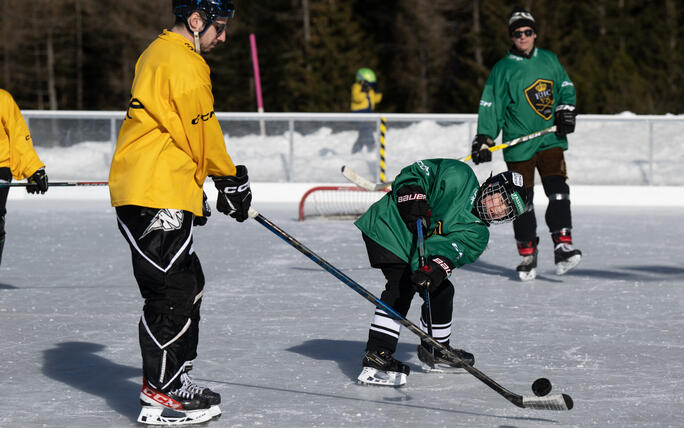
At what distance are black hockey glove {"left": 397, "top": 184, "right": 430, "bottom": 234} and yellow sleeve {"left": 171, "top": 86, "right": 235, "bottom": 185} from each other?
687mm

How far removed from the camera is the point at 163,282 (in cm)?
312

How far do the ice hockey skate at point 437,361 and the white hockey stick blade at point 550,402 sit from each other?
60cm

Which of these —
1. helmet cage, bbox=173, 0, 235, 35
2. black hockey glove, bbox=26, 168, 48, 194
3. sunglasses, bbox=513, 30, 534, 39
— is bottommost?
black hockey glove, bbox=26, 168, 48, 194

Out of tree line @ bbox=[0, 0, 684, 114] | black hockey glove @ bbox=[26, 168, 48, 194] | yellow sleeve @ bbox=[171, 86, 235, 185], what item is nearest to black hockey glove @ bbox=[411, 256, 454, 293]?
yellow sleeve @ bbox=[171, 86, 235, 185]

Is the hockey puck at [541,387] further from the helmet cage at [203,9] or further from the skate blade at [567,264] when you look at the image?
the skate blade at [567,264]

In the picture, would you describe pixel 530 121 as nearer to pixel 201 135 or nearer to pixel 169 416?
pixel 201 135

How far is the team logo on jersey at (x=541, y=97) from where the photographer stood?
20.0 feet

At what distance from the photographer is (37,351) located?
420 centimetres

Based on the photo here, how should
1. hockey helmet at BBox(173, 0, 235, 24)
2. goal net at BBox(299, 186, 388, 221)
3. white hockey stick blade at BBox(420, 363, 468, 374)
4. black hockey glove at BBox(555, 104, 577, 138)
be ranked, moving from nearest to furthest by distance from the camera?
hockey helmet at BBox(173, 0, 235, 24)
white hockey stick blade at BBox(420, 363, 468, 374)
black hockey glove at BBox(555, 104, 577, 138)
goal net at BBox(299, 186, 388, 221)

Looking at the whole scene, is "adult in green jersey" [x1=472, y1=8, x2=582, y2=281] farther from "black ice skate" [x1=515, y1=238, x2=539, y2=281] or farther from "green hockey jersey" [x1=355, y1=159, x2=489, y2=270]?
"green hockey jersey" [x1=355, y1=159, x2=489, y2=270]

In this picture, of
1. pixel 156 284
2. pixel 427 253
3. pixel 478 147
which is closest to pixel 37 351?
pixel 156 284

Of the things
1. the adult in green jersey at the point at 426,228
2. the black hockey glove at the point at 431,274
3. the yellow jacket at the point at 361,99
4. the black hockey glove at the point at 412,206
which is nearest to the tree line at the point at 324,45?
the yellow jacket at the point at 361,99

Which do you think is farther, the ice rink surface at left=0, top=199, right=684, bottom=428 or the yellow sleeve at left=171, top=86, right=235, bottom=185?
the ice rink surface at left=0, top=199, right=684, bottom=428

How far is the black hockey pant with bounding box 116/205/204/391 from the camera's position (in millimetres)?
3111
